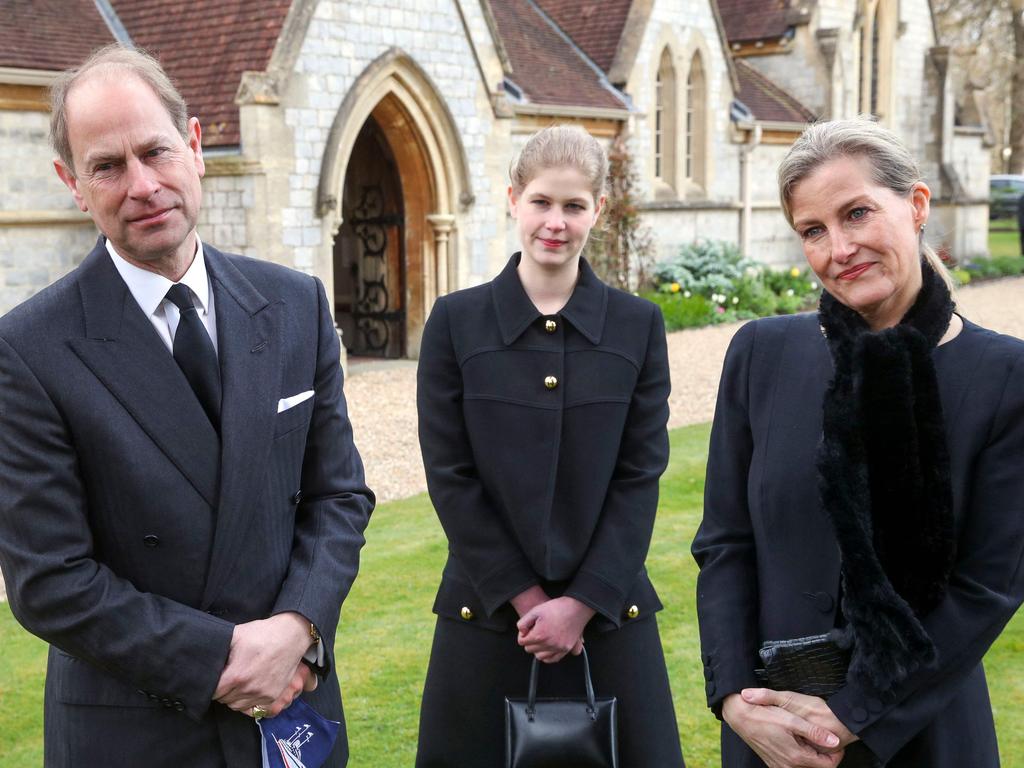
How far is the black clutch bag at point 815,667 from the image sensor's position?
83.0 inches

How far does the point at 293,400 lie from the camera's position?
2391 mm

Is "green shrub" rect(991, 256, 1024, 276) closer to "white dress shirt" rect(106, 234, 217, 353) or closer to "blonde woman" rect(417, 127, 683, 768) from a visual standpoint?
"blonde woman" rect(417, 127, 683, 768)

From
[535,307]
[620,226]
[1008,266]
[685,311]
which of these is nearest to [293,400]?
[535,307]

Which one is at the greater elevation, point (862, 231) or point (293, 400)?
point (862, 231)

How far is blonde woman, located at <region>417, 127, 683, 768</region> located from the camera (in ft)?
9.09

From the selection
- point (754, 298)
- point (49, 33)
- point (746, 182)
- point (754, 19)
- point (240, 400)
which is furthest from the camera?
point (754, 19)

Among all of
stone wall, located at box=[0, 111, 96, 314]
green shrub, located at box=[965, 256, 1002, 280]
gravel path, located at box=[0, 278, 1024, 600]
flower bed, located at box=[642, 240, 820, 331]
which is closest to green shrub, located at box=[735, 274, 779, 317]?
flower bed, located at box=[642, 240, 820, 331]

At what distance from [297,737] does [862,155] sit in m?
1.62

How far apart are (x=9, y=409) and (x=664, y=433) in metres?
1.63

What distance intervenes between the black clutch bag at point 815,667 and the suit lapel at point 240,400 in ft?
3.55

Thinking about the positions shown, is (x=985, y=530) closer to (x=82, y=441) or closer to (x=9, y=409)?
(x=82, y=441)

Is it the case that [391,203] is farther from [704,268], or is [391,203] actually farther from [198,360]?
[198,360]

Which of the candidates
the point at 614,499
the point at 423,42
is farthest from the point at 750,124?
the point at 614,499

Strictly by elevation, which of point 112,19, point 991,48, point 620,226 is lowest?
point 620,226
